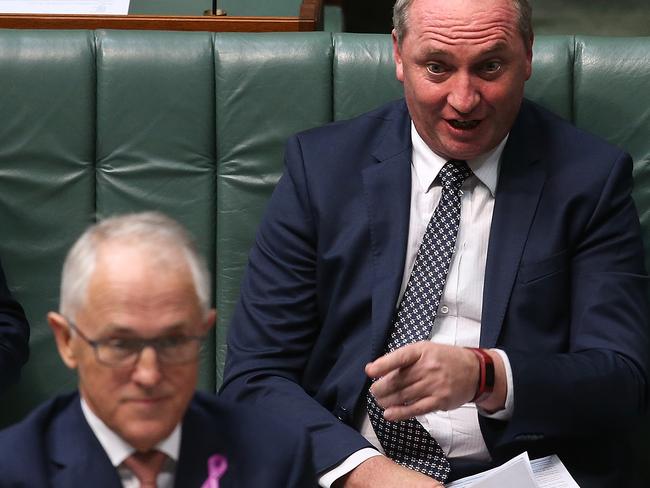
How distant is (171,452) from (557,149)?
1298mm

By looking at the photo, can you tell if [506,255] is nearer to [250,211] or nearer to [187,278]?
[250,211]

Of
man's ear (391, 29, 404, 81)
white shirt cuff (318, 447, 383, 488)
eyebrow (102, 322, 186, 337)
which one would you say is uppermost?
man's ear (391, 29, 404, 81)

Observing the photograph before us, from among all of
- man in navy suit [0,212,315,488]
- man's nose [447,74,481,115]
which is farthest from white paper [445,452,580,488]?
man in navy suit [0,212,315,488]

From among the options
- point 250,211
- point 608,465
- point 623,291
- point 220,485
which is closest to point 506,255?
point 623,291

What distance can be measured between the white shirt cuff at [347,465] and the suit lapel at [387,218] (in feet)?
0.65

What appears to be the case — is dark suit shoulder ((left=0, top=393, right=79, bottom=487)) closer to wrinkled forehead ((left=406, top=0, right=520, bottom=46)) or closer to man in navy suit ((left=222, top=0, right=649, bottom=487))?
man in navy suit ((left=222, top=0, right=649, bottom=487))

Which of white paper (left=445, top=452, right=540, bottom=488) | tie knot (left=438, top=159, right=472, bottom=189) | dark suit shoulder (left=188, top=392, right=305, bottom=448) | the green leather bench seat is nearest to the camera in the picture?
dark suit shoulder (left=188, top=392, right=305, bottom=448)

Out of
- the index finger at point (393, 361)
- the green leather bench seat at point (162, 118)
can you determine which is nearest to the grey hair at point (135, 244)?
the index finger at point (393, 361)

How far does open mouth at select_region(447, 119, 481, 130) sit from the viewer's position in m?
2.19

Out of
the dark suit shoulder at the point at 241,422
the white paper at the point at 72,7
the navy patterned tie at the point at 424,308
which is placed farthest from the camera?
the white paper at the point at 72,7

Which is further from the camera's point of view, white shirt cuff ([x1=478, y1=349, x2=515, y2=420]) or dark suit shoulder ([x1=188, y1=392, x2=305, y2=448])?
white shirt cuff ([x1=478, y1=349, x2=515, y2=420])

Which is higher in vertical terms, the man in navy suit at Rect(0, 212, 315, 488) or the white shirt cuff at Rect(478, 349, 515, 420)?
the man in navy suit at Rect(0, 212, 315, 488)

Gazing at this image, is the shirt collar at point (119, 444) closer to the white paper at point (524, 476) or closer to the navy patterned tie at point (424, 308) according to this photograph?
the white paper at point (524, 476)

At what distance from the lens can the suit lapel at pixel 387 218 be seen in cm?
218
